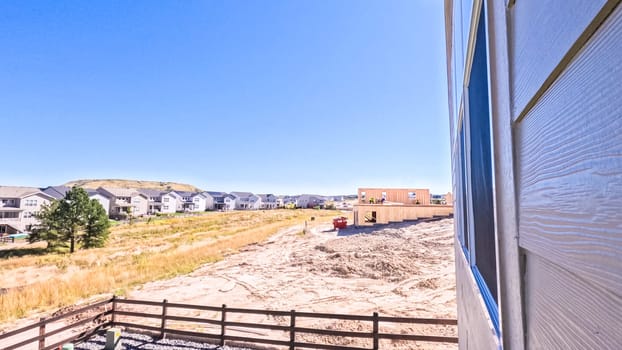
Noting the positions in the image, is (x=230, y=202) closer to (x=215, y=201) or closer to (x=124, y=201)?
(x=215, y=201)

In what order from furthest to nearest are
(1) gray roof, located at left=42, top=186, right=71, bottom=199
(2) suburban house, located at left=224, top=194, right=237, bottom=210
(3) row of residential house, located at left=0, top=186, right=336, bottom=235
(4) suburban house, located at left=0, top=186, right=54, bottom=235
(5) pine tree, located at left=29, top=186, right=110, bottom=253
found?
(2) suburban house, located at left=224, top=194, right=237, bottom=210 < (1) gray roof, located at left=42, top=186, right=71, bottom=199 < (3) row of residential house, located at left=0, top=186, right=336, bottom=235 < (4) suburban house, located at left=0, top=186, right=54, bottom=235 < (5) pine tree, located at left=29, top=186, right=110, bottom=253

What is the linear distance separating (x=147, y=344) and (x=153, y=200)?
212ft

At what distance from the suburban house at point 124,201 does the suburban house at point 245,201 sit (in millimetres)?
24917

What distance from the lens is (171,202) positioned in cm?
6569

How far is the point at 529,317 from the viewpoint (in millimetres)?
664

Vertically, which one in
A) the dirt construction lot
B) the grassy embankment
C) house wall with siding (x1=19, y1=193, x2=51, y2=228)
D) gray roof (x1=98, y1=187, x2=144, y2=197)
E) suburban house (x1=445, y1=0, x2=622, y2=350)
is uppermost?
gray roof (x1=98, y1=187, x2=144, y2=197)

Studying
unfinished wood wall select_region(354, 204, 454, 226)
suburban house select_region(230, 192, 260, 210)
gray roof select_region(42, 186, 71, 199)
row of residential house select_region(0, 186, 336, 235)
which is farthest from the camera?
suburban house select_region(230, 192, 260, 210)

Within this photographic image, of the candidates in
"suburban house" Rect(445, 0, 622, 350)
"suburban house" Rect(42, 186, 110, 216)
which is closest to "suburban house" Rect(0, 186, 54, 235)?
"suburban house" Rect(42, 186, 110, 216)

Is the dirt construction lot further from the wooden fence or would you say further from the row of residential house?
the row of residential house

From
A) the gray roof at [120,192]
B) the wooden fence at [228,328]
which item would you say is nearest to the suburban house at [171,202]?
the gray roof at [120,192]

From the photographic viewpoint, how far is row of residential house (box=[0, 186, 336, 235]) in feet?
119

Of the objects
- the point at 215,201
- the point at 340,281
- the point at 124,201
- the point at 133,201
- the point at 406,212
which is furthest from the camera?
the point at 215,201

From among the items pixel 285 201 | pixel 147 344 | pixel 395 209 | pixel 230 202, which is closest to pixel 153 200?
pixel 230 202

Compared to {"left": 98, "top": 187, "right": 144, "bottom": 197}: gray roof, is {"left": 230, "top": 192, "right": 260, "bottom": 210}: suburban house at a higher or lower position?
lower
